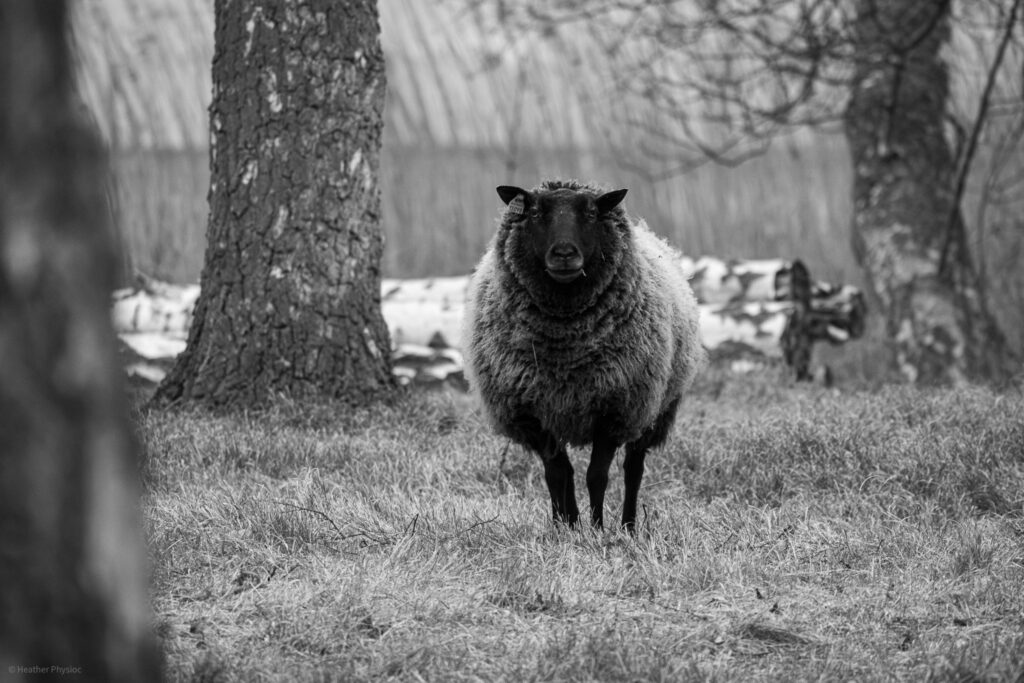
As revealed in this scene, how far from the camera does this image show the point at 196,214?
39.8ft

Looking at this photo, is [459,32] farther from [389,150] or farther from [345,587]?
[345,587]

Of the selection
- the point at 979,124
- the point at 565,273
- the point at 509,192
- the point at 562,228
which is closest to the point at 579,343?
the point at 565,273

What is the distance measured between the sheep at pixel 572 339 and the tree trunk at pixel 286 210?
69.9 inches

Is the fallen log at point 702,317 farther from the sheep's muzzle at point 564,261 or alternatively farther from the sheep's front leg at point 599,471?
the sheep's muzzle at point 564,261

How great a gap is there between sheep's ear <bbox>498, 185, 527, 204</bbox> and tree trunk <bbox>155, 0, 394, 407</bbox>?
1.89 meters

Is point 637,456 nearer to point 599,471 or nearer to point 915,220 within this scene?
point 599,471

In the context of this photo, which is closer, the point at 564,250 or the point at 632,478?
the point at 564,250

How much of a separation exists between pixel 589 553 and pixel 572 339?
1025 mm

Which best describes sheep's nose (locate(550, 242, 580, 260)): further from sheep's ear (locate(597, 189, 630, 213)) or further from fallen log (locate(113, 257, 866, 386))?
fallen log (locate(113, 257, 866, 386))

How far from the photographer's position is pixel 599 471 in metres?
4.73

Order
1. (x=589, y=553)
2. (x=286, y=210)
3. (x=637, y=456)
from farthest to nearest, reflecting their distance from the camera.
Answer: (x=286, y=210) < (x=637, y=456) < (x=589, y=553)

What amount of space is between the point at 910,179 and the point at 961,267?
952 mm

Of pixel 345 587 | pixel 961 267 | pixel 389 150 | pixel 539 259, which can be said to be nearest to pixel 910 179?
pixel 961 267

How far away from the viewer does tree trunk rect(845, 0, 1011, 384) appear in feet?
32.7
